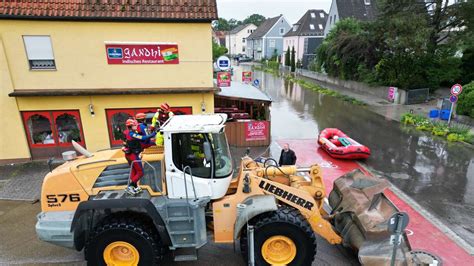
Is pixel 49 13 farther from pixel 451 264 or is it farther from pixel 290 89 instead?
pixel 290 89

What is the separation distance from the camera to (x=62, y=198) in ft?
17.6

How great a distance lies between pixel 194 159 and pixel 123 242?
1.91 meters

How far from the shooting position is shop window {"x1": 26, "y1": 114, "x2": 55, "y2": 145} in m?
11.2

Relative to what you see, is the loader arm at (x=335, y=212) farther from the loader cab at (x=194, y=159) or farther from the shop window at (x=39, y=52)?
the shop window at (x=39, y=52)

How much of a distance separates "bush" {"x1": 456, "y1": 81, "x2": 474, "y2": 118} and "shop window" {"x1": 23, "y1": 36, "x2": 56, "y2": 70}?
1953 cm

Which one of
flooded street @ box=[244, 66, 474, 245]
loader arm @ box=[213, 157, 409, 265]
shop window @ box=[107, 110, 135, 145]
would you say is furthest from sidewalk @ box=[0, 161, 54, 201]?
flooded street @ box=[244, 66, 474, 245]

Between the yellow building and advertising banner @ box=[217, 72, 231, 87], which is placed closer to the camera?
the yellow building

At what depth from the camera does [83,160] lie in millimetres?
5762

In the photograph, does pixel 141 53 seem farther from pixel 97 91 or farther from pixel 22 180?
pixel 22 180

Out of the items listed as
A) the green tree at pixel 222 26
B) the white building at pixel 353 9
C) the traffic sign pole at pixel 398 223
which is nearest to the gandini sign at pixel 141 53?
the traffic sign pole at pixel 398 223

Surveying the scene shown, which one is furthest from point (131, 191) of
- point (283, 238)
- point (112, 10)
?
point (112, 10)

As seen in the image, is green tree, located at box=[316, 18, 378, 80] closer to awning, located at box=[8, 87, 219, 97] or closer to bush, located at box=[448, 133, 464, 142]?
bush, located at box=[448, 133, 464, 142]

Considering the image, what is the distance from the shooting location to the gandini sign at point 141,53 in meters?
10.7

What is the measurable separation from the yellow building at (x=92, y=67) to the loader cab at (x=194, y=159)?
6.37 metres
